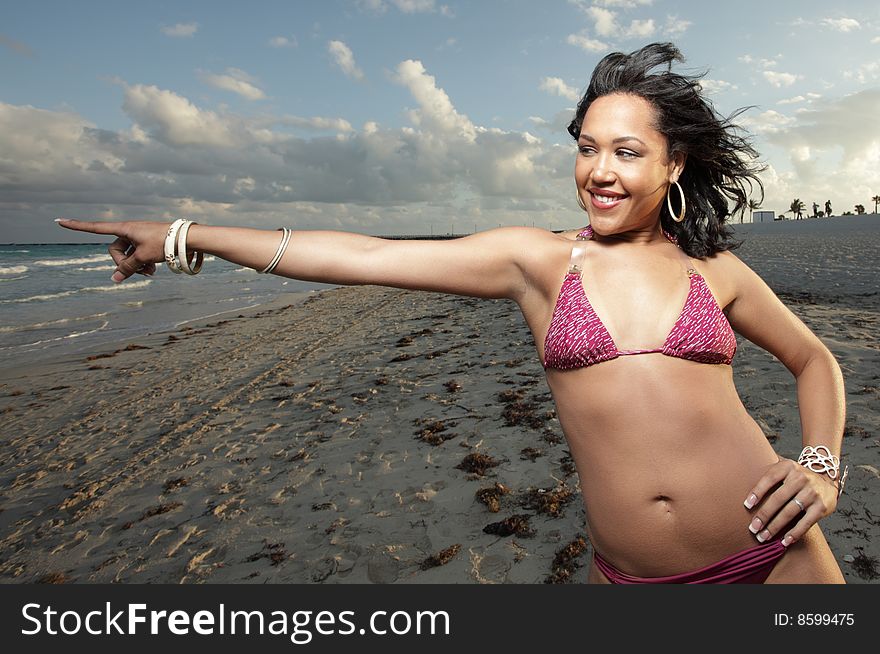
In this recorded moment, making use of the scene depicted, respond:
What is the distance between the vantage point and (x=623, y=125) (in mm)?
2264

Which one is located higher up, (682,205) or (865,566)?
(682,205)

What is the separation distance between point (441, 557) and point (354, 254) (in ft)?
10.2

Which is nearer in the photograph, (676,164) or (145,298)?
(676,164)

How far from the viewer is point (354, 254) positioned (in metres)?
2.28

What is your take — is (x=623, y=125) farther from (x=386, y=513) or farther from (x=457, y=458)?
(x=457, y=458)

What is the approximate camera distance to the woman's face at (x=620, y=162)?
2244 millimetres

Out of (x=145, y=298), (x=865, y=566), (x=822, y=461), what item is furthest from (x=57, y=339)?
(x=822, y=461)

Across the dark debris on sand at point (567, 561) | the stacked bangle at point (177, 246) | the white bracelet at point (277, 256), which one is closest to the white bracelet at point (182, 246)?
the stacked bangle at point (177, 246)

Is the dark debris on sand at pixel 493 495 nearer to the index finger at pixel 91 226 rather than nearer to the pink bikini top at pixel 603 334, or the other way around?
the pink bikini top at pixel 603 334

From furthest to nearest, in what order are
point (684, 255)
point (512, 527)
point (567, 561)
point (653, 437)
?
point (512, 527) < point (567, 561) < point (684, 255) < point (653, 437)

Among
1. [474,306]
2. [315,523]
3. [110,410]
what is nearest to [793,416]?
[315,523]

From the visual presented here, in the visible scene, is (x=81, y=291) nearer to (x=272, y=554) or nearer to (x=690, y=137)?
(x=272, y=554)

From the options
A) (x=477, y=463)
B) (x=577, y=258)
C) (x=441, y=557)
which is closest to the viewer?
(x=577, y=258)

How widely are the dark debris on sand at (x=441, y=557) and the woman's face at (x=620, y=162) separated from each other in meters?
3.16
